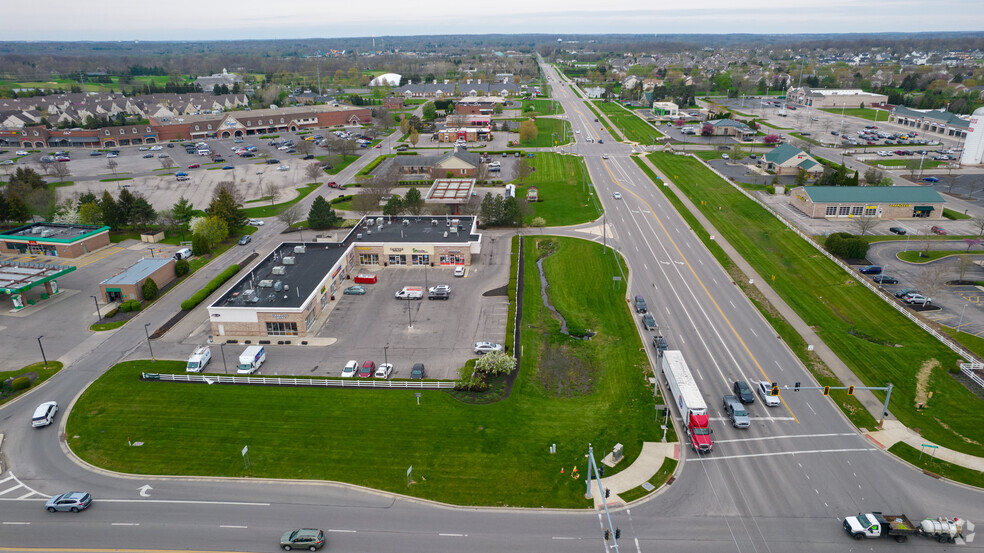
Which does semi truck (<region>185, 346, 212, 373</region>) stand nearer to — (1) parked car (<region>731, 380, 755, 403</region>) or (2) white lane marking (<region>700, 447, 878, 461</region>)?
(2) white lane marking (<region>700, 447, 878, 461</region>)

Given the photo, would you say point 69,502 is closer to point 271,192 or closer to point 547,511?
point 547,511

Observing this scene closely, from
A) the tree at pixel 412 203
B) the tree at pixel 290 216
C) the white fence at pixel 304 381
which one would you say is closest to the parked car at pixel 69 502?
the white fence at pixel 304 381

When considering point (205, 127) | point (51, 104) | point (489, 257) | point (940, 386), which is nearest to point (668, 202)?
point (489, 257)

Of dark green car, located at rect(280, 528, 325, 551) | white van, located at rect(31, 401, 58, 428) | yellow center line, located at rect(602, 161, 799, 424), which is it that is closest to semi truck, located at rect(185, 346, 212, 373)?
white van, located at rect(31, 401, 58, 428)

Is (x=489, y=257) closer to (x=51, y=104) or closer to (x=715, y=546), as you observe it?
(x=715, y=546)

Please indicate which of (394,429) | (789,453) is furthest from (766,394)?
(394,429)
